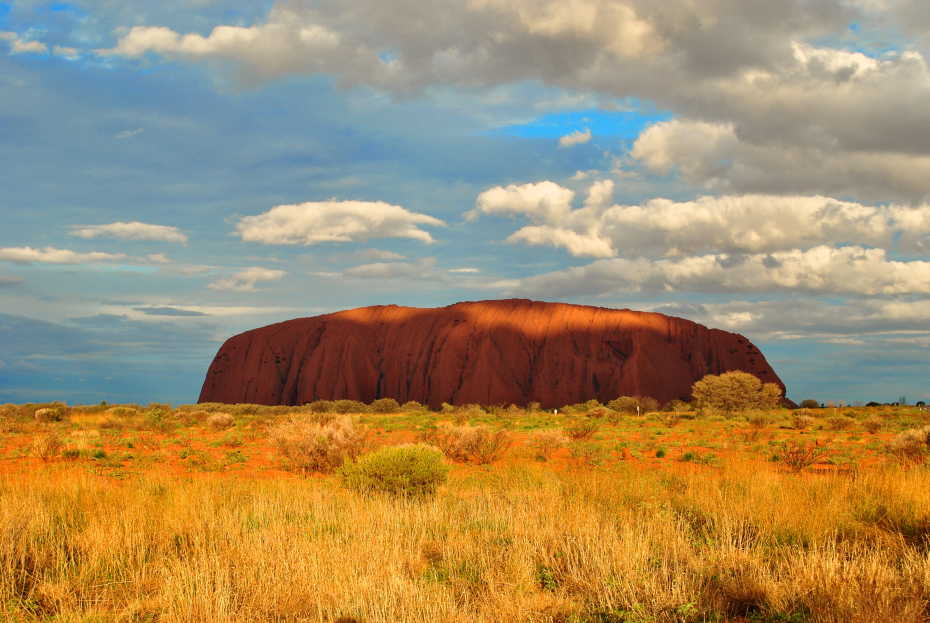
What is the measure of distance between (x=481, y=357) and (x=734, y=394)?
26.6 m

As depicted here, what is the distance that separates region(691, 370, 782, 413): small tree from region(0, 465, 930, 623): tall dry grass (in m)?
40.0

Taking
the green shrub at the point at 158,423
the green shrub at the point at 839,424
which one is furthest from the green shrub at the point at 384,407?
the green shrub at the point at 839,424

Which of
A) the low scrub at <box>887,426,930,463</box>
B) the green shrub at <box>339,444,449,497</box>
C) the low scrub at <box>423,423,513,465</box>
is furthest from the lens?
the low scrub at <box>423,423,513,465</box>

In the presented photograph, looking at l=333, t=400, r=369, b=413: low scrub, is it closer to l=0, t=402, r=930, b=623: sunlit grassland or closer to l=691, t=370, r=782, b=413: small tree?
l=691, t=370, r=782, b=413: small tree

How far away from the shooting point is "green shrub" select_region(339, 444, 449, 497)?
11.1 m

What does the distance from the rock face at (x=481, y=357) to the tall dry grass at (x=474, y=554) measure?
53.8 metres

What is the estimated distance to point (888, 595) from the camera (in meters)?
4.85

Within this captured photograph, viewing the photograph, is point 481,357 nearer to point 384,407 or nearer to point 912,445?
point 384,407

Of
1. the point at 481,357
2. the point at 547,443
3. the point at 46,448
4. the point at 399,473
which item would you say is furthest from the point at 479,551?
the point at 481,357

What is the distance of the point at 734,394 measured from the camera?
48.0 meters

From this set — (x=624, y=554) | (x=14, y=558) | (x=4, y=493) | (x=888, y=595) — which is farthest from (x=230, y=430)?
(x=888, y=595)

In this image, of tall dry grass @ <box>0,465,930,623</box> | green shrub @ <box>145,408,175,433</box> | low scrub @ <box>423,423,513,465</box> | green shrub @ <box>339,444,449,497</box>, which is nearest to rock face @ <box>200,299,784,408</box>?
green shrub @ <box>145,408,175,433</box>

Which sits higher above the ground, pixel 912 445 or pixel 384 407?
pixel 912 445

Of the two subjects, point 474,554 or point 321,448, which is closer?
point 474,554
